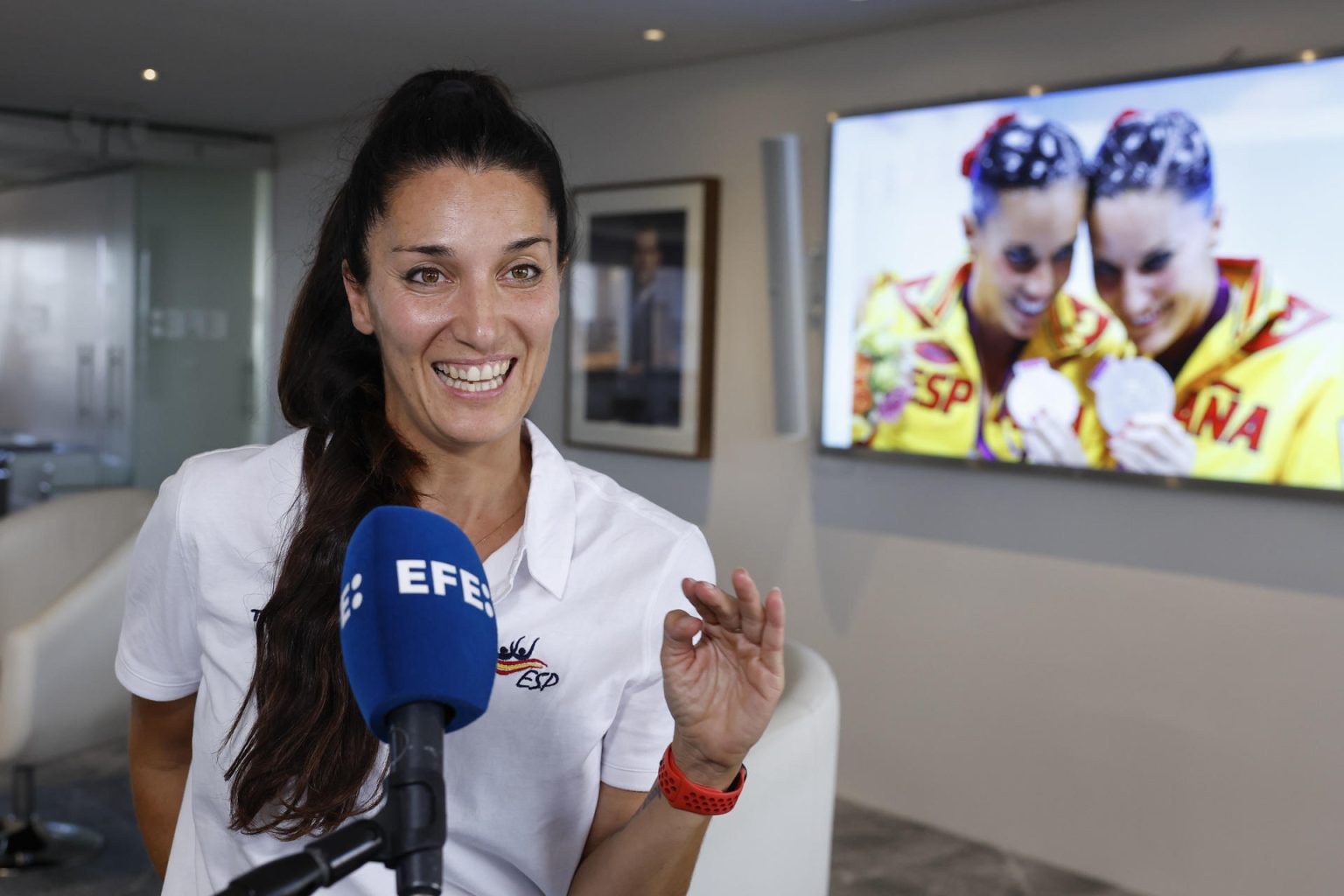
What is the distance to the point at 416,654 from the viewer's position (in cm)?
61

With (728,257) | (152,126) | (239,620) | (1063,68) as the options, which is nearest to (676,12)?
(728,257)

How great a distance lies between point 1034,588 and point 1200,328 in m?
0.87

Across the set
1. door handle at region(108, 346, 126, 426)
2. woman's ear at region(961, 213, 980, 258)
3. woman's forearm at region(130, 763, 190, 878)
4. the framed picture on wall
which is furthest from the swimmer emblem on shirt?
door handle at region(108, 346, 126, 426)

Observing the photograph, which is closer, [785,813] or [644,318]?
[785,813]

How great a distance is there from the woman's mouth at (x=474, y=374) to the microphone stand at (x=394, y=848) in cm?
64

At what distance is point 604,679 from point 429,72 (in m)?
0.65

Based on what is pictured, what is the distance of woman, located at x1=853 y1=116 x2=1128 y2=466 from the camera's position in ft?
10.6

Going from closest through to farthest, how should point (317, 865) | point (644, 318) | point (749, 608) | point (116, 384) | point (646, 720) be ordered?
1. point (317, 865)
2. point (749, 608)
3. point (646, 720)
4. point (644, 318)
5. point (116, 384)

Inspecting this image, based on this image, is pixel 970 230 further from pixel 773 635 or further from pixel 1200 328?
pixel 773 635

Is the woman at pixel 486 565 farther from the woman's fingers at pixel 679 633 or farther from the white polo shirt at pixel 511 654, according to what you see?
the woman's fingers at pixel 679 633

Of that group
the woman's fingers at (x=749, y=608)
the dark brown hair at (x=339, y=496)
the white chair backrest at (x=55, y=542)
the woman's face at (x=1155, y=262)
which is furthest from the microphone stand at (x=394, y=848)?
the white chair backrest at (x=55, y=542)

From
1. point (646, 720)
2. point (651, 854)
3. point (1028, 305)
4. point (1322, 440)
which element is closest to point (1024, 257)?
point (1028, 305)

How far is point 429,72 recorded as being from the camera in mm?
1257

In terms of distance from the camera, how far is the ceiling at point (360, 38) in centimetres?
365
